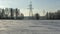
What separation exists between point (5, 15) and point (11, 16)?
250 centimetres

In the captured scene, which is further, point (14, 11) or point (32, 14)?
point (14, 11)

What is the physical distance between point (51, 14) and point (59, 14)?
255 centimetres

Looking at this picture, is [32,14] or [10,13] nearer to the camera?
[32,14]

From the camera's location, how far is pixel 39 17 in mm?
49969

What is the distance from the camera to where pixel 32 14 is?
48750 millimetres

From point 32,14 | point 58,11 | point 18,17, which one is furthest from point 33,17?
point 58,11

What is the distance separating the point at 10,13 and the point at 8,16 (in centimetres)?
184

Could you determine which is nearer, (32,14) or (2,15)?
(32,14)

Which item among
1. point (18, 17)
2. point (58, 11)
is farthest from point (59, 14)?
point (18, 17)

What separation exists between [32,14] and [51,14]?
21.4 ft

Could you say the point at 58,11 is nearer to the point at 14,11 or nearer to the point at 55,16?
the point at 55,16

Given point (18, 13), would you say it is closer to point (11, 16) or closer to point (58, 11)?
point (11, 16)

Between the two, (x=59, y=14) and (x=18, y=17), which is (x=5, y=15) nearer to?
(x=18, y=17)

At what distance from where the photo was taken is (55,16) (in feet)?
168
